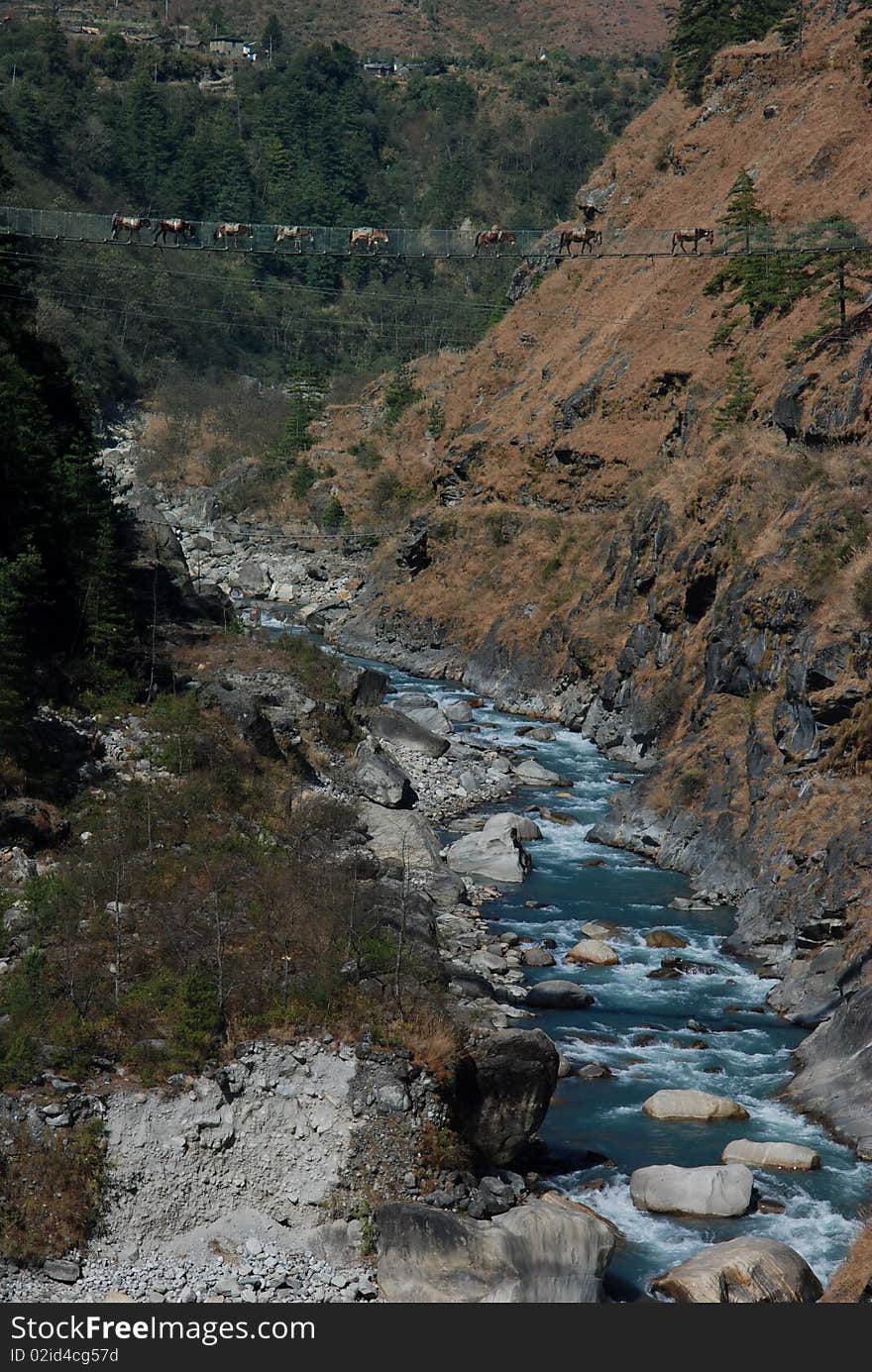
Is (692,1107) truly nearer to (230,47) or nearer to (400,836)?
(400,836)

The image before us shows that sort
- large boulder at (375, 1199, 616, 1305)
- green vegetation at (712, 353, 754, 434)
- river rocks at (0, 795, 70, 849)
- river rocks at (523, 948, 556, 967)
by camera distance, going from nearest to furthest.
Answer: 1. large boulder at (375, 1199, 616, 1305)
2. river rocks at (0, 795, 70, 849)
3. river rocks at (523, 948, 556, 967)
4. green vegetation at (712, 353, 754, 434)

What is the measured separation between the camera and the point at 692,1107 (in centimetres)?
2058

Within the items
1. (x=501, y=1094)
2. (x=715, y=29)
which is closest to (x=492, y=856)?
(x=501, y=1094)

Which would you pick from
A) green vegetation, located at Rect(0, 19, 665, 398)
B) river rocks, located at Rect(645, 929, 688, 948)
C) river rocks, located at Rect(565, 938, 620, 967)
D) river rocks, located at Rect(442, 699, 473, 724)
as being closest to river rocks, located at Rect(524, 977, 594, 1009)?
river rocks, located at Rect(565, 938, 620, 967)

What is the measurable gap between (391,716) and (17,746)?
15040 mm

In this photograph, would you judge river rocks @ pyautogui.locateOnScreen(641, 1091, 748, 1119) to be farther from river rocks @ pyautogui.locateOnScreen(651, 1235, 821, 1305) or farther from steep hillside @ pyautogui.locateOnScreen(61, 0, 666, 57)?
steep hillside @ pyautogui.locateOnScreen(61, 0, 666, 57)

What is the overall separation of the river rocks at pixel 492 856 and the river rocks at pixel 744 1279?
47.7ft

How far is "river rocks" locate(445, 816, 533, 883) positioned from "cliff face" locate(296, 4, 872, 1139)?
2.61 m


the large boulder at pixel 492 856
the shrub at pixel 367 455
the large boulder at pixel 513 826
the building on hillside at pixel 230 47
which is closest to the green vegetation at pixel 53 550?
the large boulder at pixel 492 856

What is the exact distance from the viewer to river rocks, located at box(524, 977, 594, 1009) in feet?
79.7

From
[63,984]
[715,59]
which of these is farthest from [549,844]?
[715,59]

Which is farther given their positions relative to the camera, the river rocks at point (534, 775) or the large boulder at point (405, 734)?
the large boulder at point (405, 734)

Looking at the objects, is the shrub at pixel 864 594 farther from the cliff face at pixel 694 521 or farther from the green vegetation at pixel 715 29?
the green vegetation at pixel 715 29

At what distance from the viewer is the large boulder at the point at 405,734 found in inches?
1567
